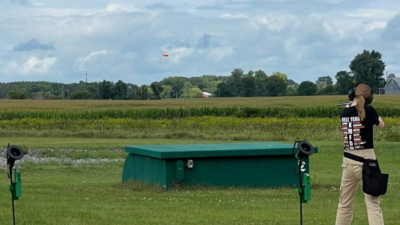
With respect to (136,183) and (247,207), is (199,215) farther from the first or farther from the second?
(136,183)

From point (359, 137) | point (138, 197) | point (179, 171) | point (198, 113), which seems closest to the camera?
point (359, 137)

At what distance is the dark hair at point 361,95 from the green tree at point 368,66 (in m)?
84.2

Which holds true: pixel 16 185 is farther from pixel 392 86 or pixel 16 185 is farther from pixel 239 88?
pixel 239 88

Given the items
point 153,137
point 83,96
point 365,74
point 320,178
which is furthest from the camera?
point 83,96

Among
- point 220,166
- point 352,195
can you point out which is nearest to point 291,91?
point 220,166

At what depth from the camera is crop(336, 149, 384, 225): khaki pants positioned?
316 inches

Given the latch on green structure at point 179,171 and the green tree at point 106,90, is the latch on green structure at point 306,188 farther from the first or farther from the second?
the green tree at point 106,90

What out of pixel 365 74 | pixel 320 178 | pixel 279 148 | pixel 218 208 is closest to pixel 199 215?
pixel 218 208

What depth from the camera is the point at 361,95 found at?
321 inches

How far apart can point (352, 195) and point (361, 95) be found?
1155 millimetres

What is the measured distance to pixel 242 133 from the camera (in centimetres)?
3769

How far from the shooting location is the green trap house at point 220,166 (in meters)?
13.5

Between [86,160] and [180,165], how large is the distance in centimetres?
1161

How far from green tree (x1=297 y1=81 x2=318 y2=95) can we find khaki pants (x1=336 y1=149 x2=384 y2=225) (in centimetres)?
11765
